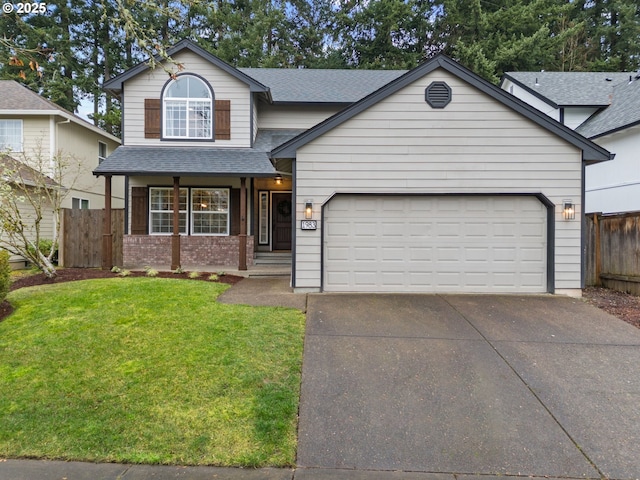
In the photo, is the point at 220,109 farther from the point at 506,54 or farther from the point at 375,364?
the point at 506,54

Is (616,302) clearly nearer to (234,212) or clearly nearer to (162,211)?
(234,212)

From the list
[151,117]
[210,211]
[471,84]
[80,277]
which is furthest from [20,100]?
[471,84]

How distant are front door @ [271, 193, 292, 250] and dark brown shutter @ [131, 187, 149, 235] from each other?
13.3 feet

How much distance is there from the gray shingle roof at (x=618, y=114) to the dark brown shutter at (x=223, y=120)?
38.4 ft

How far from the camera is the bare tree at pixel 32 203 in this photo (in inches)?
332

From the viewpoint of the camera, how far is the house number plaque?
816 centimetres

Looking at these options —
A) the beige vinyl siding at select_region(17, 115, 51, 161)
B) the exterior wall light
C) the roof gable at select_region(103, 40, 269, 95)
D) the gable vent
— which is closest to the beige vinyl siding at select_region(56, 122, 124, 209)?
the beige vinyl siding at select_region(17, 115, 51, 161)

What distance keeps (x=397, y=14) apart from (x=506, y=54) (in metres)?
6.75

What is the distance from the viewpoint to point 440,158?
820 centimetres

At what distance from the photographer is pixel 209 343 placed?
4.98m

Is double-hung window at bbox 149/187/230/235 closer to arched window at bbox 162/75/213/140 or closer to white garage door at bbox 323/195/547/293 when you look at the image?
arched window at bbox 162/75/213/140

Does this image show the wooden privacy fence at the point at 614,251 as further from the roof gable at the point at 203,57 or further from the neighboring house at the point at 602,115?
the roof gable at the point at 203,57

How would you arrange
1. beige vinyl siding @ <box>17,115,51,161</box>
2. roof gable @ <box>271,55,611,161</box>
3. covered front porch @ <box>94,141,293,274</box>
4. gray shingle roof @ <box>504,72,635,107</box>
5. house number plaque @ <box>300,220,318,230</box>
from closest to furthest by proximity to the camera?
roof gable @ <box>271,55,611,161</box>
house number plaque @ <box>300,220,318,230</box>
covered front porch @ <box>94,141,293,274</box>
beige vinyl siding @ <box>17,115,51,161</box>
gray shingle roof @ <box>504,72,635,107</box>

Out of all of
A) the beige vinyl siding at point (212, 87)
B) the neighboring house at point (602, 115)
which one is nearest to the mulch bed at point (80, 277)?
the beige vinyl siding at point (212, 87)
